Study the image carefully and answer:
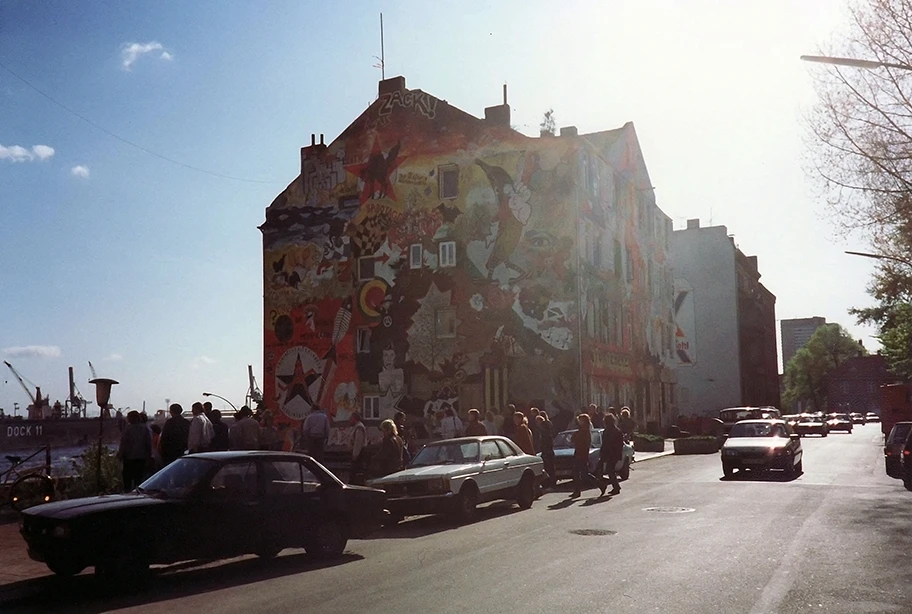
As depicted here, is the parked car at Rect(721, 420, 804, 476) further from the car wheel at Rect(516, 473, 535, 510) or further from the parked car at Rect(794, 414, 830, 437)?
the parked car at Rect(794, 414, 830, 437)

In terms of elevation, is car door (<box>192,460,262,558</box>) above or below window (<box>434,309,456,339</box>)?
below

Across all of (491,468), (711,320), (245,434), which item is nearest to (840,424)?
(711,320)

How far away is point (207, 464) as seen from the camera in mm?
10258

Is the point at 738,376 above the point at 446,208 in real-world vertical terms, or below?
below

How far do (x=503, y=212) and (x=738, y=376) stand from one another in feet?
122

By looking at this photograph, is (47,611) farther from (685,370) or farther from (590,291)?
(685,370)

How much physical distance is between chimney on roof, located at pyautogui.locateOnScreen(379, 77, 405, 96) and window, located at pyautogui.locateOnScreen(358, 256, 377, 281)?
A: 7925 mm

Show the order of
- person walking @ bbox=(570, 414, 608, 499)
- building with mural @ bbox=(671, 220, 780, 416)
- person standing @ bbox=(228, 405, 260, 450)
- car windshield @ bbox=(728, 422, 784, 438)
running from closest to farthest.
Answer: person standing @ bbox=(228, 405, 260, 450), person walking @ bbox=(570, 414, 608, 499), car windshield @ bbox=(728, 422, 784, 438), building with mural @ bbox=(671, 220, 780, 416)

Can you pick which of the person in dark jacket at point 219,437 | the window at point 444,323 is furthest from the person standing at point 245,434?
the window at point 444,323

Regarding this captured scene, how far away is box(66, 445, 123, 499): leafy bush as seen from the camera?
1486 cm

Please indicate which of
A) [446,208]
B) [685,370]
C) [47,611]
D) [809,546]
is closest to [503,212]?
[446,208]

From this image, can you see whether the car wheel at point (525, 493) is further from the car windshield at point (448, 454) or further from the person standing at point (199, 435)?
the person standing at point (199, 435)

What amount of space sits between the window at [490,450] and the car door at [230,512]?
615cm

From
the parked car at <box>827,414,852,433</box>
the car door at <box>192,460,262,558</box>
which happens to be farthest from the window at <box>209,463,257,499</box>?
the parked car at <box>827,414,852,433</box>
